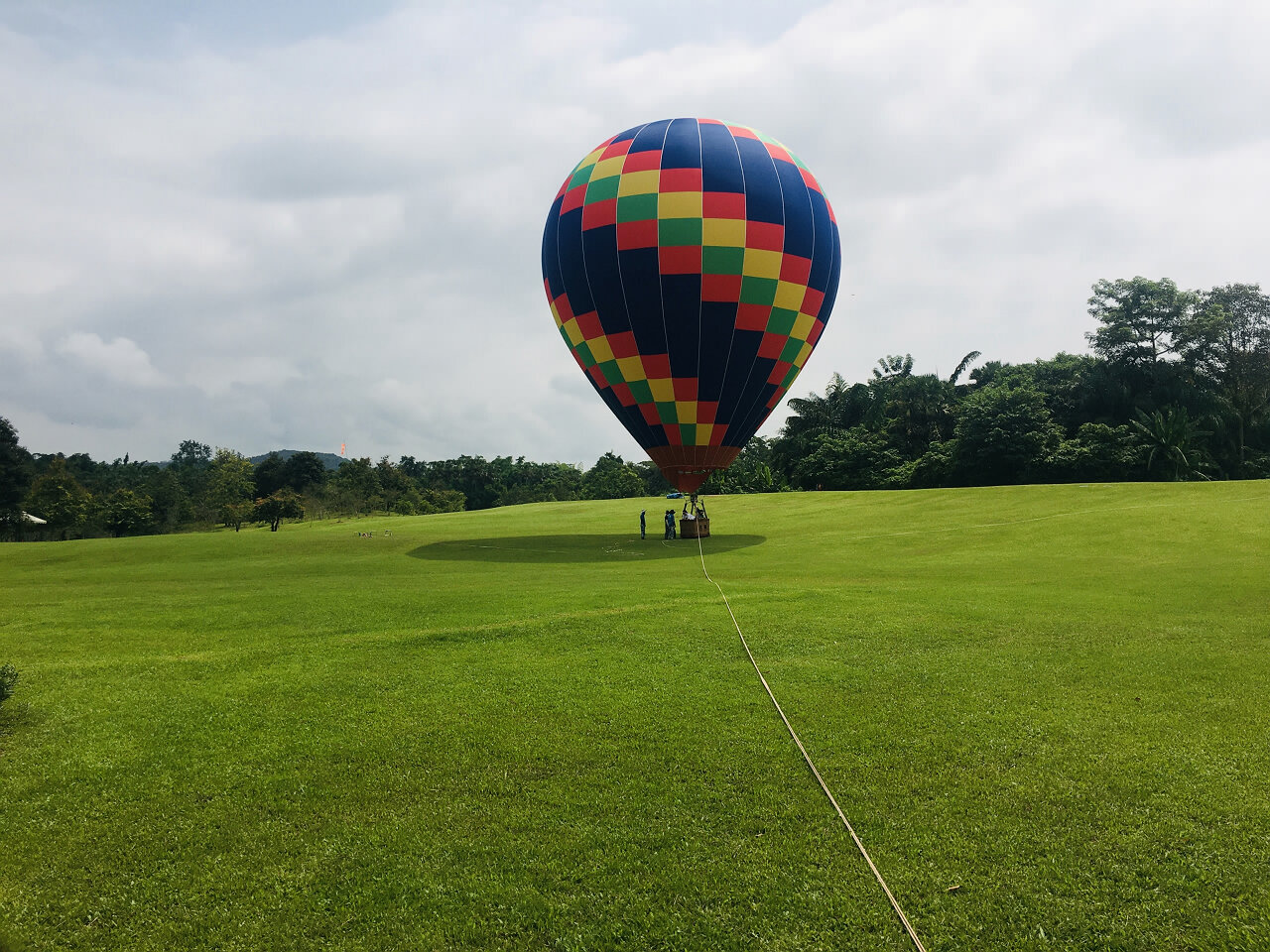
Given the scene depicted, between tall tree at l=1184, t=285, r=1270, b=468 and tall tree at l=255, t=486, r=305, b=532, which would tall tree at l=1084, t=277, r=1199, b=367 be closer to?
tall tree at l=1184, t=285, r=1270, b=468

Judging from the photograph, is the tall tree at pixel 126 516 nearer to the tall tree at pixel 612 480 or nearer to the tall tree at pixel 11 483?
the tall tree at pixel 11 483

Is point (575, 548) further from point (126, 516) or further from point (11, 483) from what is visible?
point (11, 483)

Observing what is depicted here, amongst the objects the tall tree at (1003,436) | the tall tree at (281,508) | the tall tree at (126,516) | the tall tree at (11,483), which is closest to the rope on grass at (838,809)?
the tall tree at (1003,436)

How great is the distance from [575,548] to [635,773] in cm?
1916

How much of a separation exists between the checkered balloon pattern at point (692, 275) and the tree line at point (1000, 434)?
1299 inches

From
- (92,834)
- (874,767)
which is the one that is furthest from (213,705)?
(874,767)

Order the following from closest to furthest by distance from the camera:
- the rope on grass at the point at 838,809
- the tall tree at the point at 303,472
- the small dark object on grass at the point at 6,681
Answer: the rope on grass at the point at 838,809, the small dark object on grass at the point at 6,681, the tall tree at the point at 303,472

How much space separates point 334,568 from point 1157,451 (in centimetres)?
5461

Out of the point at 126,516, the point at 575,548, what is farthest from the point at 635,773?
the point at 126,516

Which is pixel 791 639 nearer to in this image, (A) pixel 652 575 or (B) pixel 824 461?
(A) pixel 652 575

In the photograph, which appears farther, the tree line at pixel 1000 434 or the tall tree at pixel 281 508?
the tall tree at pixel 281 508

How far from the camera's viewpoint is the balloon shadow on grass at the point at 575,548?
2270cm

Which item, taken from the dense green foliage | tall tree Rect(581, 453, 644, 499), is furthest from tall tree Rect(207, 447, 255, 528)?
the dense green foliage

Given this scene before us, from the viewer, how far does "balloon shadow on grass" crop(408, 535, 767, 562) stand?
22.7 meters
